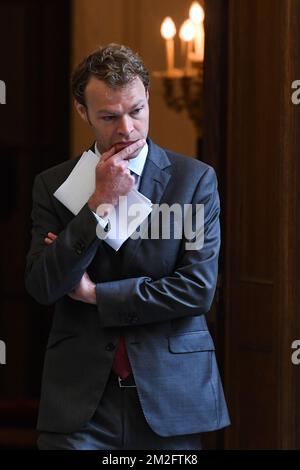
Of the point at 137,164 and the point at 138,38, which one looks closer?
the point at 137,164

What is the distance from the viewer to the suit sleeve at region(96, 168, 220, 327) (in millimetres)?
2535

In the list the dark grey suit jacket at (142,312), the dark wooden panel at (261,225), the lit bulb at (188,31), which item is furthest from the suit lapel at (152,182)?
the lit bulb at (188,31)

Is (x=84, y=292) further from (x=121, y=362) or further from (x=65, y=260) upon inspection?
(x=121, y=362)

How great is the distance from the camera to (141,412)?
2.58 metres

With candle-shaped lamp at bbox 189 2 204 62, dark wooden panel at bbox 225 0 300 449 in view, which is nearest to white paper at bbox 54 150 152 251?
dark wooden panel at bbox 225 0 300 449

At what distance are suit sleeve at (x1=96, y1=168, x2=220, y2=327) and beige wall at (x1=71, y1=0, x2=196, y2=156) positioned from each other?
132 inches

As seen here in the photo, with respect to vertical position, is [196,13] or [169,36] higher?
[196,13]

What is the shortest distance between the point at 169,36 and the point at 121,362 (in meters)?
3.18

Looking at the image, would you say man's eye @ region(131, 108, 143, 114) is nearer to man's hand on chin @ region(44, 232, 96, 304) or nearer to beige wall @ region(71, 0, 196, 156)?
man's hand on chin @ region(44, 232, 96, 304)

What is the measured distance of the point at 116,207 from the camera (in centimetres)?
258

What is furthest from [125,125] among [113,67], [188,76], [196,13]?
[188,76]

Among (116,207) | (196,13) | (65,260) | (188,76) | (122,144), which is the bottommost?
(65,260)

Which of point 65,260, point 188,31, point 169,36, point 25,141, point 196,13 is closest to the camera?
point 65,260
